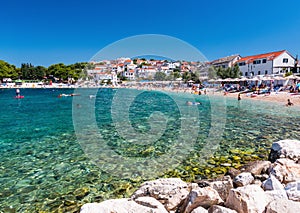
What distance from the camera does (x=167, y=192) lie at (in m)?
4.00

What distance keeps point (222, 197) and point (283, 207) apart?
3.94 feet

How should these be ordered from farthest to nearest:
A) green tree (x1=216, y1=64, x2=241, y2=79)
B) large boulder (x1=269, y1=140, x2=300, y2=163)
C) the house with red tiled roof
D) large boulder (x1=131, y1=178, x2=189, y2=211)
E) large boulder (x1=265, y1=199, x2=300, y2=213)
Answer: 1. green tree (x1=216, y1=64, x2=241, y2=79)
2. the house with red tiled roof
3. large boulder (x1=269, y1=140, x2=300, y2=163)
4. large boulder (x1=131, y1=178, x2=189, y2=211)
5. large boulder (x1=265, y1=199, x2=300, y2=213)

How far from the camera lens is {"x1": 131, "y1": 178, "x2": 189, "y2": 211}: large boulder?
390 centimetres

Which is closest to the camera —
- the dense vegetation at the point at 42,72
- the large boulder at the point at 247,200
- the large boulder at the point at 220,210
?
the large boulder at the point at 220,210

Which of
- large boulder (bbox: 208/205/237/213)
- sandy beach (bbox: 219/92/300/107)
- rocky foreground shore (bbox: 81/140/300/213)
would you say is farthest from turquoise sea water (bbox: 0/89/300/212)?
sandy beach (bbox: 219/92/300/107)

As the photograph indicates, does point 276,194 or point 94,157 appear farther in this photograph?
point 94,157

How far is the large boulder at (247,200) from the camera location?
10.2 feet

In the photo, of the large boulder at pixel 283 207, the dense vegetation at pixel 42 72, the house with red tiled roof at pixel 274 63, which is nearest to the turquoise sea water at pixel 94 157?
the large boulder at pixel 283 207

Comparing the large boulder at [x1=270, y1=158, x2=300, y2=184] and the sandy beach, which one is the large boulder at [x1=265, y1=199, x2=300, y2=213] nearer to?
the large boulder at [x1=270, y1=158, x2=300, y2=184]

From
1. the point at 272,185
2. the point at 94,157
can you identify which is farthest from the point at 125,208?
the point at 94,157

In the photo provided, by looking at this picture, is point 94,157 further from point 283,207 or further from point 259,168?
point 283,207

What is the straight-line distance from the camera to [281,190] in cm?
367

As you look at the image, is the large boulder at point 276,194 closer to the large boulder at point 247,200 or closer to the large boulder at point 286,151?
the large boulder at point 247,200

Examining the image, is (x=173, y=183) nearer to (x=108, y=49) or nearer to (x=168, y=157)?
(x=168, y=157)
